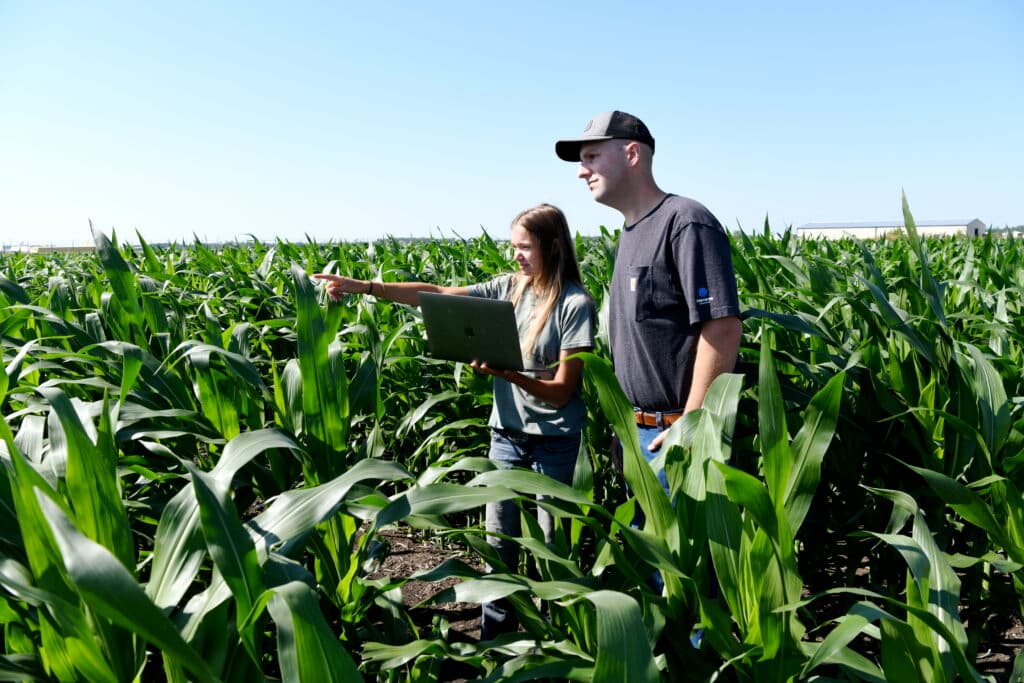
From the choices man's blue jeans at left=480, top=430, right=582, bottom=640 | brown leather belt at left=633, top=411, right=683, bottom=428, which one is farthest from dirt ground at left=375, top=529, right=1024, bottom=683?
brown leather belt at left=633, top=411, right=683, bottom=428

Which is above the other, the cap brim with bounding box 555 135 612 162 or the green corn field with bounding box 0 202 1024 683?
the cap brim with bounding box 555 135 612 162

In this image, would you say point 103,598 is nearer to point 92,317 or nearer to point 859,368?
point 859,368

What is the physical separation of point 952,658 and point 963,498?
44cm

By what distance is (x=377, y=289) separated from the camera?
2.57 meters

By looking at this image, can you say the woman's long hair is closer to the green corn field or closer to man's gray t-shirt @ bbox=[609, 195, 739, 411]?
man's gray t-shirt @ bbox=[609, 195, 739, 411]

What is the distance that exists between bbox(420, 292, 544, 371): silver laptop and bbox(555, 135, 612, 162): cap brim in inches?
18.6

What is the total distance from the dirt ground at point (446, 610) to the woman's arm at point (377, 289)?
0.76 meters

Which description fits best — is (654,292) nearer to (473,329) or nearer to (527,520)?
(473,329)

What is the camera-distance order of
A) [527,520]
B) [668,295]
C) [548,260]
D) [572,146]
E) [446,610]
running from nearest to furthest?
[527,520] < [668,295] < [572,146] < [548,260] < [446,610]

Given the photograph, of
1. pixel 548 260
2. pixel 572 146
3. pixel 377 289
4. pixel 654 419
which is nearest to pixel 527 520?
pixel 654 419

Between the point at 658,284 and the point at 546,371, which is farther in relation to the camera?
the point at 546,371

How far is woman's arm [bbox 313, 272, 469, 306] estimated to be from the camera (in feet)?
7.61

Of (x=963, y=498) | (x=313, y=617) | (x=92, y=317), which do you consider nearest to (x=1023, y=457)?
(x=963, y=498)

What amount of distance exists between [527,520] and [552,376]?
2.50 feet
